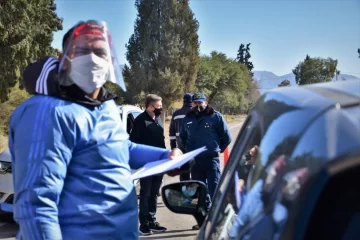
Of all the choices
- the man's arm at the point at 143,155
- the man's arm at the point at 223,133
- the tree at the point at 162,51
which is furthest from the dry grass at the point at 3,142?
the tree at the point at 162,51

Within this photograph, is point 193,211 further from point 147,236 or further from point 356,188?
point 147,236

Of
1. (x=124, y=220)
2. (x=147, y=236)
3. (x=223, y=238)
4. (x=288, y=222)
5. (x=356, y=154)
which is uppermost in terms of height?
(x=356, y=154)

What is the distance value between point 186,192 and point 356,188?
1.24 m

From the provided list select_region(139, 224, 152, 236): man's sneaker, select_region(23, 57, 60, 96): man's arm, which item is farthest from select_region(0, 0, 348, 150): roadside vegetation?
select_region(139, 224, 152, 236): man's sneaker

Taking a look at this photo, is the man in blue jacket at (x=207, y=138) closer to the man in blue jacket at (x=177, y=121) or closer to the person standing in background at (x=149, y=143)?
the person standing in background at (x=149, y=143)

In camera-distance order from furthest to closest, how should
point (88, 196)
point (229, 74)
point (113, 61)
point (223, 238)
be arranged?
point (229, 74), point (113, 61), point (88, 196), point (223, 238)

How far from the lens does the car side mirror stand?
206 centimetres

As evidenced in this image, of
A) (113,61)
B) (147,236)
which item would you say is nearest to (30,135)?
(113,61)

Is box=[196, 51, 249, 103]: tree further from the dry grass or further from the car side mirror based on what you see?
the car side mirror

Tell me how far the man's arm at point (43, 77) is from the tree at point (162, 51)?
40102mm

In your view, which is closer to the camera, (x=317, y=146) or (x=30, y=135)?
(x=317, y=146)

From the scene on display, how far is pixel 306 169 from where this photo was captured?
91 cm

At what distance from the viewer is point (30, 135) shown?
1.72 metres

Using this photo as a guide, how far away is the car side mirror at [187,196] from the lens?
206 centimetres
